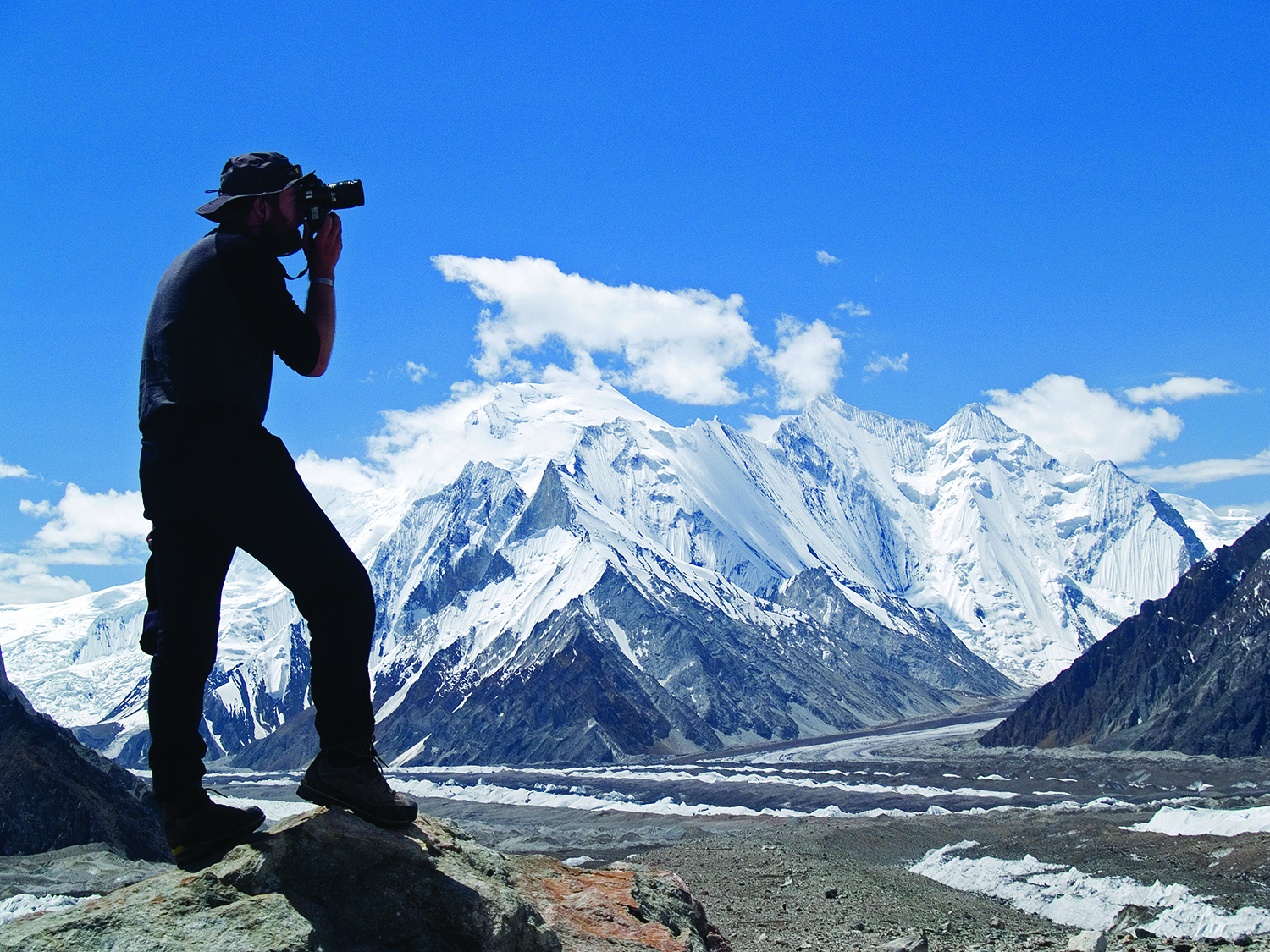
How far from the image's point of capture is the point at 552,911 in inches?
255

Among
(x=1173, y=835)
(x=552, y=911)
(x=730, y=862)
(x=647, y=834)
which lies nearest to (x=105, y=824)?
(x=730, y=862)

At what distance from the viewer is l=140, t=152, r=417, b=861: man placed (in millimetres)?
5316

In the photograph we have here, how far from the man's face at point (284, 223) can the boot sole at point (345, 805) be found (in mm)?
2852

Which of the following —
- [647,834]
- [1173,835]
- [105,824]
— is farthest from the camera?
[647,834]

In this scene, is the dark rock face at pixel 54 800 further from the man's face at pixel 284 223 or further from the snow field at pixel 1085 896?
the man's face at pixel 284 223

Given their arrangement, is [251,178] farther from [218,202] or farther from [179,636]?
[179,636]

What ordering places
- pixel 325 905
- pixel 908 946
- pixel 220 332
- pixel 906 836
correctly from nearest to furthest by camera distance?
pixel 325 905
pixel 220 332
pixel 908 946
pixel 906 836

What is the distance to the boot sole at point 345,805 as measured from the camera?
18.3ft

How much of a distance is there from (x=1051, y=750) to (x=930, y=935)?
425ft

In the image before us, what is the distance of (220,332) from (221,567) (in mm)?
1215

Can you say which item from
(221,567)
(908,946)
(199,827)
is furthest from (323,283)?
(908,946)

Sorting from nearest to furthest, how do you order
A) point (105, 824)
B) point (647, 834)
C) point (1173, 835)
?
point (1173, 835)
point (105, 824)
point (647, 834)

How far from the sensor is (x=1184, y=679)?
139500 mm

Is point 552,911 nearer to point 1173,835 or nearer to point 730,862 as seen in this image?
point 730,862
